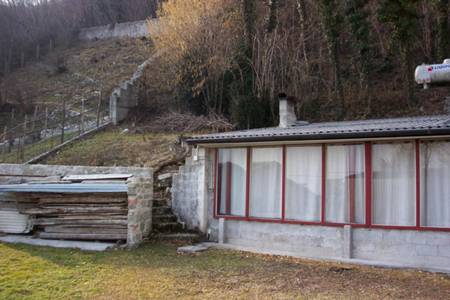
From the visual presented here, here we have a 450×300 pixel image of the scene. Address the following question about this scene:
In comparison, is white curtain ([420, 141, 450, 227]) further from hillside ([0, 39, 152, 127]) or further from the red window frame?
hillside ([0, 39, 152, 127])

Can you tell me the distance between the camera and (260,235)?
30.6ft

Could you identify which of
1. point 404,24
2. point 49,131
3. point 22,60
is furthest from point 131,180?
point 22,60

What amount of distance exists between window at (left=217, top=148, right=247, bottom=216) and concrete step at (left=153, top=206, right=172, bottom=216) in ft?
5.56

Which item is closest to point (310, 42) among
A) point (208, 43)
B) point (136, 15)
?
point (208, 43)

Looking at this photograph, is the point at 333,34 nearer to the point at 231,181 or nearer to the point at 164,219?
the point at 231,181

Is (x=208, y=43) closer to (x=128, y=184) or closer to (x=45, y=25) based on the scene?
(x=128, y=184)

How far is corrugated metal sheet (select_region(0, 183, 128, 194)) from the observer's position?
954cm

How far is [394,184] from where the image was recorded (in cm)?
809

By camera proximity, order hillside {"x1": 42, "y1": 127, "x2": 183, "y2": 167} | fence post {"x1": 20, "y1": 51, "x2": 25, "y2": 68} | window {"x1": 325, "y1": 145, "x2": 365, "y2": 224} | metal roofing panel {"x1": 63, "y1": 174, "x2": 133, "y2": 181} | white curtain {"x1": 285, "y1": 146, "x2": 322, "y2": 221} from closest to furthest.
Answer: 1. window {"x1": 325, "y1": 145, "x2": 365, "y2": 224}
2. white curtain {"x1": 285, "y1": 146, "x2": 322, "y2": 221}
3. metal roofing panel {"x1": 63, "y1": 174, "x2": 133, "y2": 181}
4. hillside {"x1": 42, "y1": 127, "x2": 183, "y2": 167}
5. fence post {"x1": 20, "y1": 51, "x2": 25, "y2": 68}

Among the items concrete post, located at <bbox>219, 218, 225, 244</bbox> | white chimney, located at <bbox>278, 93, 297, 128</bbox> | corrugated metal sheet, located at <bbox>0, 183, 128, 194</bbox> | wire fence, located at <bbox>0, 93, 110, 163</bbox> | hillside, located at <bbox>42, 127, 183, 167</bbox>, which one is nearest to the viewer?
corrugated metal sheet, located at <bbox>0, 183, 128, 194</bbox>

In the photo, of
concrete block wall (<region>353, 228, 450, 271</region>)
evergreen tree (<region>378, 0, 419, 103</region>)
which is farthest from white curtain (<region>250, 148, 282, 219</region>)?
evergreen tree (<region>378, 0, 419, 103</region>)

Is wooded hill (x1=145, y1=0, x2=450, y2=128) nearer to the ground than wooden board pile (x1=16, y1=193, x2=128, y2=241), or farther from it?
farther from it

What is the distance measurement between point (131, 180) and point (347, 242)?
461cm

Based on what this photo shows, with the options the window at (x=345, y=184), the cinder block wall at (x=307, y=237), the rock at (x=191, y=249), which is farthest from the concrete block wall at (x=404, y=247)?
the rock at (x=191, y=249)
